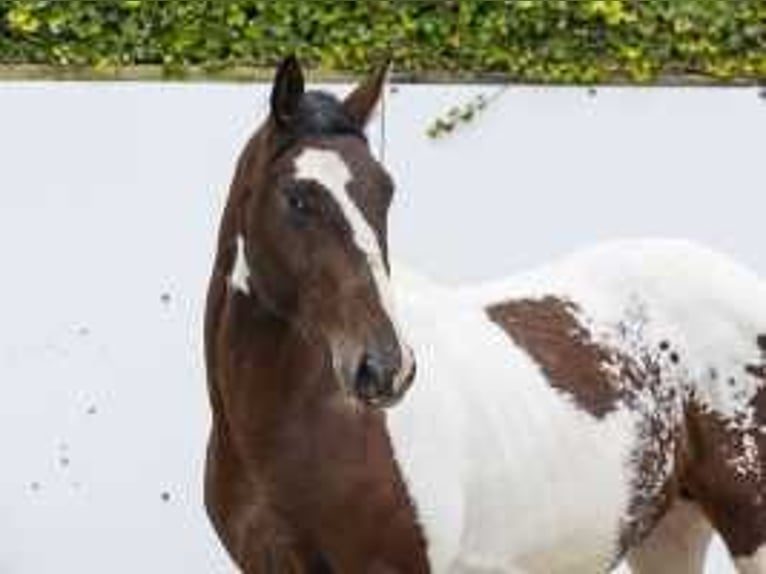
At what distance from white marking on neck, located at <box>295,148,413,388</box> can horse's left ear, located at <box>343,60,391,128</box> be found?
186 mm

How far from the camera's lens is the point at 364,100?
14.3ft

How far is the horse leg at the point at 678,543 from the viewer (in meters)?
5.38

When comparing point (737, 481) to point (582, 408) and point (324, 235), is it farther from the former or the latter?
point (324, 235)

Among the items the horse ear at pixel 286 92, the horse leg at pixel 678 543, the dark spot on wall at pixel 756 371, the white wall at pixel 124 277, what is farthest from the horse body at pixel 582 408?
the white wall at pixel 124 277

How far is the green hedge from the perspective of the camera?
21.4ft

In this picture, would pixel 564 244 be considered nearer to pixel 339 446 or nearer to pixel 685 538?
pixel 685 538

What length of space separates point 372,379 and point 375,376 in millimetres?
11

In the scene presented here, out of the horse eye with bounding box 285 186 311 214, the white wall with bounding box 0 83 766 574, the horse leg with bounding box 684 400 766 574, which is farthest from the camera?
the white wall with bounding box 0 83 766 574

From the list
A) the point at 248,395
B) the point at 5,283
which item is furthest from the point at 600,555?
the point at 5,283

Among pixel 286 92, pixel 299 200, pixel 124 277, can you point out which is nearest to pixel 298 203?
pixel 299 200

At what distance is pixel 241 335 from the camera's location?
171 inches

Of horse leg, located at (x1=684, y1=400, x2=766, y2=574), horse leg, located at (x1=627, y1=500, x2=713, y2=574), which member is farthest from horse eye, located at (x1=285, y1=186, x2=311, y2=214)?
horse leg, located at (x1=627, y1=500, x2=713, y2=574)

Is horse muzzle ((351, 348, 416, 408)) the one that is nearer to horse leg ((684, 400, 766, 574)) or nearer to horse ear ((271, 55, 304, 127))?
horse ear ((271, 55, 304, 127))

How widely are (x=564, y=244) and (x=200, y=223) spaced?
1068 millimetres
